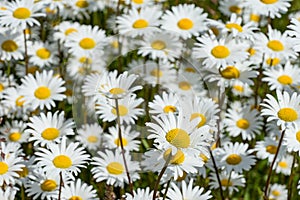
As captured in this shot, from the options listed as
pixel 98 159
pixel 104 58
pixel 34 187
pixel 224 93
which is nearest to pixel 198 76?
pixel 224 93

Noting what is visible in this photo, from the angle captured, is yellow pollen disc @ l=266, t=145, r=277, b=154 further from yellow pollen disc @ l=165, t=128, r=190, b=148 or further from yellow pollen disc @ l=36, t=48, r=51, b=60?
yellow pollen disc @ l=36, t=48, r=51, b=60

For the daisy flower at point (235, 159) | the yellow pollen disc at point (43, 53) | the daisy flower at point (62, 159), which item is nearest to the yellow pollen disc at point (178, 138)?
the daisy flower at point (62, 159)

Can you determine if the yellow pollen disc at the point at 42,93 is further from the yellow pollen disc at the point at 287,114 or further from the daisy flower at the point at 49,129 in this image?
the yellow pollen disc at the point at 287,114

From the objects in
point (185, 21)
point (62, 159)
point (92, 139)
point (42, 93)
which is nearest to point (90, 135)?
point (92, 139)

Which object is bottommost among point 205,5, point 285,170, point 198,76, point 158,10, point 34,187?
point 34,187

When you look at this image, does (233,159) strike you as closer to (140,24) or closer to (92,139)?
(92,139)

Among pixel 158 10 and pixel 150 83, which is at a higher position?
pixel 158 10

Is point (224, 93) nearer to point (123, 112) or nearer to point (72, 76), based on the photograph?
point (123, 112)
